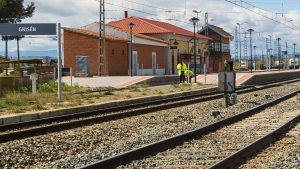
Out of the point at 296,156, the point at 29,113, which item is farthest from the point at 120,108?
the point at 296,156

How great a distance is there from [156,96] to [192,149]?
16.7 m

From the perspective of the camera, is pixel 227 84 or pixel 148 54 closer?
pixel 227 84

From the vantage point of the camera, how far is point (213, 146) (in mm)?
11086

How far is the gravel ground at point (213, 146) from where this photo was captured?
361 inches

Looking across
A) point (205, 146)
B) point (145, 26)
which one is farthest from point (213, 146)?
point (145, 26)

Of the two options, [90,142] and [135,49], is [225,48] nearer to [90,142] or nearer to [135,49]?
[135,49]

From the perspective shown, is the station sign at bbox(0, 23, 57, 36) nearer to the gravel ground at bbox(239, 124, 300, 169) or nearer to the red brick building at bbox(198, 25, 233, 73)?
the gravel ground at bbox(239, 124, 300, 169)

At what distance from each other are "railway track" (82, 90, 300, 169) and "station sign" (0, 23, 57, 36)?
9477 mm

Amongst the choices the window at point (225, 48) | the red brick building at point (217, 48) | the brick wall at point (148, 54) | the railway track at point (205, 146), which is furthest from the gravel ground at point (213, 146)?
the window at point (225, 48)

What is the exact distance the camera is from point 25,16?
2229 inches

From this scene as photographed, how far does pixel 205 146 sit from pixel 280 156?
69.7 inches

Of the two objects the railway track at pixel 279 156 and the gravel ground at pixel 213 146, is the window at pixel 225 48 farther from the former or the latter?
the railway track at pixel 279 156

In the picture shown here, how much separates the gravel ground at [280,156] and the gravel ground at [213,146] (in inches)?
21.0

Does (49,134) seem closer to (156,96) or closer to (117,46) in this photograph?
(156,96)
